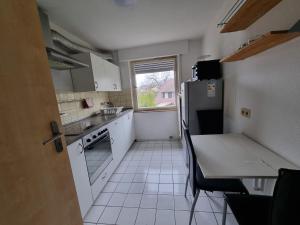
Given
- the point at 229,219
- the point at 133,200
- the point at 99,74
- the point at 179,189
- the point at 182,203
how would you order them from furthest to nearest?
the point at 99,74 → the point at 179,189 → the point at 133,200 → the point at 182,203 → the point at 229,219

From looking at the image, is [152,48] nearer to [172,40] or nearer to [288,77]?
[172,40]

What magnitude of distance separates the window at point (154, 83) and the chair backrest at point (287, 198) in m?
2.94

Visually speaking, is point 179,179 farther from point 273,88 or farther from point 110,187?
point 273,88

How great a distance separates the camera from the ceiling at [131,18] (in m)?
1.65

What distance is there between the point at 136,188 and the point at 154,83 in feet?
7.70

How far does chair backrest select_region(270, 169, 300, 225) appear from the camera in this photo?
0.56m

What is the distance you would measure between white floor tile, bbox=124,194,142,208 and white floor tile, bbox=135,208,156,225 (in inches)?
4.1

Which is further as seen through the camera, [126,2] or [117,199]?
[117,199]

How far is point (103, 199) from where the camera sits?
1.77 m

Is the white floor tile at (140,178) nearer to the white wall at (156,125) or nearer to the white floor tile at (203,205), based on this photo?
the white floor tile at (203,205)

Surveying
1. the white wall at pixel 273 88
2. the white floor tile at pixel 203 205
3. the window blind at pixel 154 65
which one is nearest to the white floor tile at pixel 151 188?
the white floor tile at pixel 203 205

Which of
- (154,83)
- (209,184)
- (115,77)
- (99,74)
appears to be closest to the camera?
(209,184)

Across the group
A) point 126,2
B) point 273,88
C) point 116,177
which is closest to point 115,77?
point 126,2

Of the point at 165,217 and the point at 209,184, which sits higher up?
the point at 209,184
